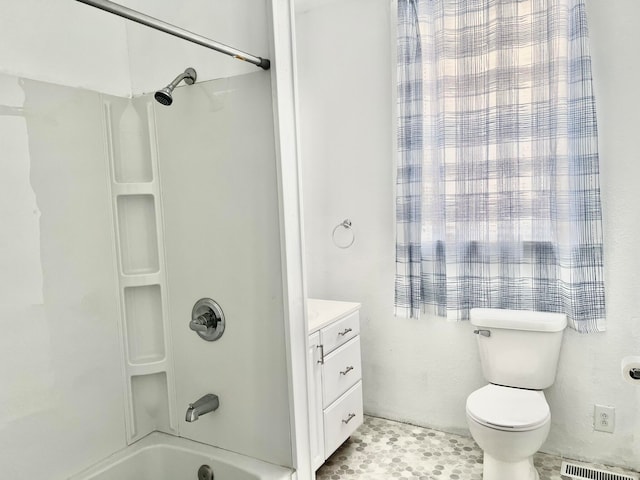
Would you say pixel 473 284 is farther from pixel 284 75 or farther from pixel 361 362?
pixel 284 75

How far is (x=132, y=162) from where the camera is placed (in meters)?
1.65

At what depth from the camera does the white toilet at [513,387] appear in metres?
1.96

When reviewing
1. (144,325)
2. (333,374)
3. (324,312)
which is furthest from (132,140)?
(333,374)

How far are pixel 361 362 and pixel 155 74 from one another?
2.01 meters

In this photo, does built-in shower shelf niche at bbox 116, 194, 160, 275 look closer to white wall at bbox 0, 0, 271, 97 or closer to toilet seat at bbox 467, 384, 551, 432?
white wall at bbox 0, 0, 271, 97

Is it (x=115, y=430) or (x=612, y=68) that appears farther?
(x=612, y=68)

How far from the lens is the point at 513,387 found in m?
2.30

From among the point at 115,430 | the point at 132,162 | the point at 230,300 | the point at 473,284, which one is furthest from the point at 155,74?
the point at 473,284

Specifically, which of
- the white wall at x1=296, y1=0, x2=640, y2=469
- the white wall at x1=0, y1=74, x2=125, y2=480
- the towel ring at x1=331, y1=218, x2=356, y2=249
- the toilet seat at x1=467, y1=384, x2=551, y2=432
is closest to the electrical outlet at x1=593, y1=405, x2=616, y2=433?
the white wall at x1=296, y1=0, x2=640, y2=469

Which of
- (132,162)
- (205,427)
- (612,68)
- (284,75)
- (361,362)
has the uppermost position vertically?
(612,68)

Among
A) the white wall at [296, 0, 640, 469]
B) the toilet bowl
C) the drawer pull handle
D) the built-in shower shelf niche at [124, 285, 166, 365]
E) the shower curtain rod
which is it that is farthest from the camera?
the drawer pull handle

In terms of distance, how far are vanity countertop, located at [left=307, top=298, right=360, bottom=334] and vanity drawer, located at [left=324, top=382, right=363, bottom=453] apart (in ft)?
1.38

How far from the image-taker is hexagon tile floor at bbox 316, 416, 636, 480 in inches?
89.7

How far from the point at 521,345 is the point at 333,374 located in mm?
912
